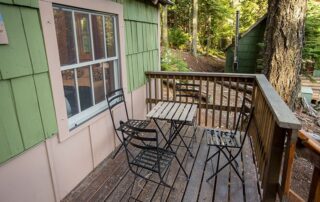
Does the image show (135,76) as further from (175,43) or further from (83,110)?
(175,43)

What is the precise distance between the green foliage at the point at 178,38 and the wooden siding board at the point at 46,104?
13.1m

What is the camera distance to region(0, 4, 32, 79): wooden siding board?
159 centimetres

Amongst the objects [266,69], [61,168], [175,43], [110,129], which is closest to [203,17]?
[175,43]

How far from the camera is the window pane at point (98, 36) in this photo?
2.72 m

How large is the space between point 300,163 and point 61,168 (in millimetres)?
3949

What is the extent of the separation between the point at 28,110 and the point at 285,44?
12.1 feet

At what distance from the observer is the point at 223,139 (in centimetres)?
262

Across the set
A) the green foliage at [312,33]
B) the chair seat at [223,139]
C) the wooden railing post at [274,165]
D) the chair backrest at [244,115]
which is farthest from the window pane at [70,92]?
the green foliage at [312,33]

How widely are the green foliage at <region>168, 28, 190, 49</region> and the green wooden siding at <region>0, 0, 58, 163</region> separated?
13172mm

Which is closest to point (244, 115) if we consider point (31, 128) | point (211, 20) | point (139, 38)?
point (139, 38)

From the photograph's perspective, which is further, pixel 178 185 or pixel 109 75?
pixel 109 75

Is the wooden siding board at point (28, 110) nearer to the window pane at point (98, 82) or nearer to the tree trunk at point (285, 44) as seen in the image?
the window pane at point (98, 82)

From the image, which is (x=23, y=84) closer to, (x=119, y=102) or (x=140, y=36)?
(x=119, y=102)

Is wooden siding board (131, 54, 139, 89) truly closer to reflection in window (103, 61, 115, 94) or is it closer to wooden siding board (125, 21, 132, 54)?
wooden siding board (125, 21, 132, 54)
